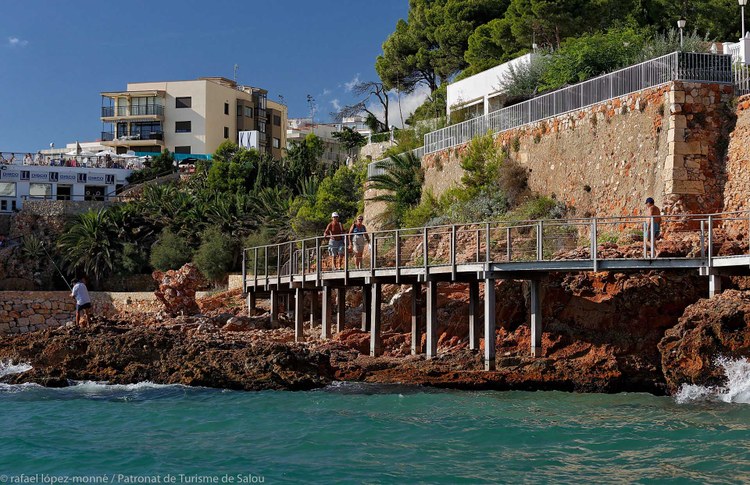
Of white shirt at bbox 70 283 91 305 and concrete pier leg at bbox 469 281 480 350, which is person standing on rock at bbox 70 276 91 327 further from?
concrete pier leg at bbox 469 281 480 350

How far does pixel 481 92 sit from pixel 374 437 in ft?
91.5

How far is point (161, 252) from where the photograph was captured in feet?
165

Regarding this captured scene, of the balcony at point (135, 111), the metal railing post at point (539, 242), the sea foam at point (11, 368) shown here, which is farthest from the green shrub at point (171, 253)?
the balcony at point (135, 111)

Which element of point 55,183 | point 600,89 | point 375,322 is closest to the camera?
point 375,322

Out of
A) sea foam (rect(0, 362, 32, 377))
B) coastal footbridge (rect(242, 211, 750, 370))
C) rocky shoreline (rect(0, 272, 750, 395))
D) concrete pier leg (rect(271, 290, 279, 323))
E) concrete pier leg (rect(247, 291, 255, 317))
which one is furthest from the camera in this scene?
concrete pier leg (rect(247, 291, 255, 317))

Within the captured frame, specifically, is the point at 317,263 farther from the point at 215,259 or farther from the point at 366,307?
the point at 215,259

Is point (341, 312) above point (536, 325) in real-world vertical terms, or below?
above

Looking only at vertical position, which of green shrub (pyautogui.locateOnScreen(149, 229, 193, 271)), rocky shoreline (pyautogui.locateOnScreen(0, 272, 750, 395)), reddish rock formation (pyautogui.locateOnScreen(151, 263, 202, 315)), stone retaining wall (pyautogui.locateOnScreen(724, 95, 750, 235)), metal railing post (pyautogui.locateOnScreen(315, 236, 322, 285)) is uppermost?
stone retaining wall (pyautogui.locateOnScreen(724, 95, 750, 235))

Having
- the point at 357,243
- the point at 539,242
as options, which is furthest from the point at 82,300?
the point at 539,242

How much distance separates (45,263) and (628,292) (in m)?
35.0

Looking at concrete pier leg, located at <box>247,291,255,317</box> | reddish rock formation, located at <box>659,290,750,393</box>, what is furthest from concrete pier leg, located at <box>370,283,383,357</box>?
concrete pier leg, located at <box>247,291,255,317</box>

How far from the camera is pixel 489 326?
25.1m

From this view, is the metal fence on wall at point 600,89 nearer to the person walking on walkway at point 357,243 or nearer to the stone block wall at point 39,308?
the person walking on walkway at point 357,243

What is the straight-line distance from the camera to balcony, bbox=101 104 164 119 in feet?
257
